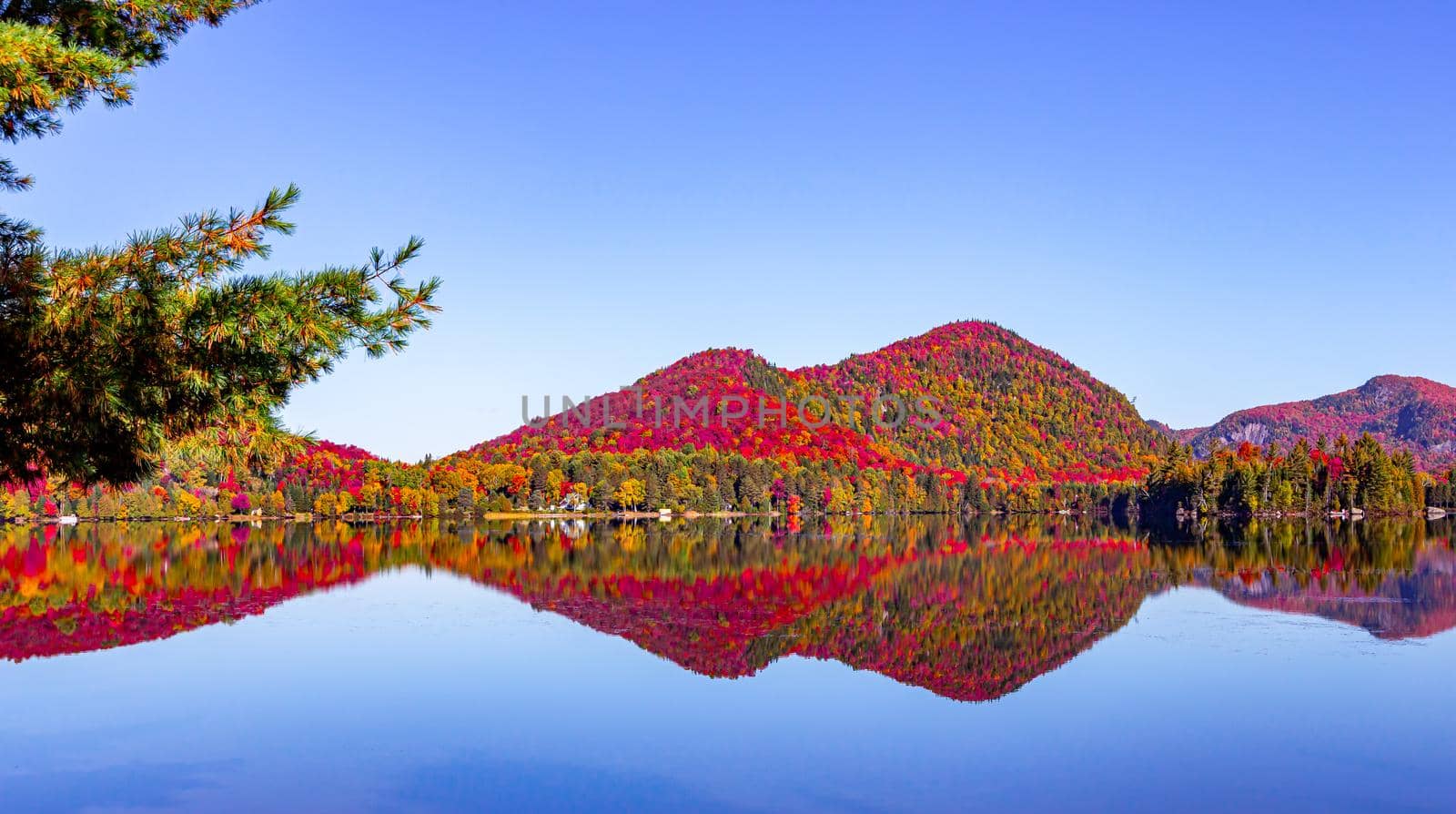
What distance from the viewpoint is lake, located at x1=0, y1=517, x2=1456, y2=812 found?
53.0ft

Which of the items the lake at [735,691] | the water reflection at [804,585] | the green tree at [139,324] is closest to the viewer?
the green tree at [139,324]

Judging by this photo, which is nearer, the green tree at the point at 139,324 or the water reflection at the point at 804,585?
the green tree at the point at 139,324

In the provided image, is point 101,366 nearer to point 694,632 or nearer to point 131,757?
point 131,757

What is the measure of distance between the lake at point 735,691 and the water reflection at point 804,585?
0.91ft

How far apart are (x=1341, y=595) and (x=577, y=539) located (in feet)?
177

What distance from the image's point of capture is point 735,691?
76.6 feet

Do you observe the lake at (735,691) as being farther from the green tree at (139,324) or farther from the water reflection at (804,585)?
the green tree at (139,324)

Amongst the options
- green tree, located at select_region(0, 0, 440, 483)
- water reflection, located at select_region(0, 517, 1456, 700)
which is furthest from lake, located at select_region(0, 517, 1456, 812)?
green tree, located at select_region(0, 0, 440, 483)

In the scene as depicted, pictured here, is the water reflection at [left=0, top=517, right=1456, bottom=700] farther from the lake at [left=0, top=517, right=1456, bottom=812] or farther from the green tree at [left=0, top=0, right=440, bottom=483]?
the green tree at [left=0, top=0, right=440, bottom=483]

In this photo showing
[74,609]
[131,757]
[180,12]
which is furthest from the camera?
[74,609]

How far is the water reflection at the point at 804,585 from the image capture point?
29.0 meters

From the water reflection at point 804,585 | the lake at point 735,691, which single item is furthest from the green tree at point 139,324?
the water reflection at point 804,585

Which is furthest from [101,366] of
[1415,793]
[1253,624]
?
Result: [1253,624]

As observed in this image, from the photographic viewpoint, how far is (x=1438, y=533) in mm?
82312
